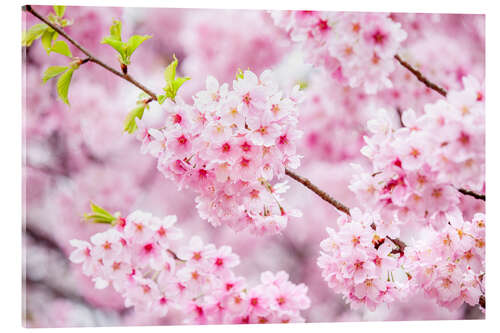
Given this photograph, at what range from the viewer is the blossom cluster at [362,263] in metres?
2.16

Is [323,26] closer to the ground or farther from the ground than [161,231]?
farther from the ground

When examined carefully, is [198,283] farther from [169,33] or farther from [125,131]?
[169,33]

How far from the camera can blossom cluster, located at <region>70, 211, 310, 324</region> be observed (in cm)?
213

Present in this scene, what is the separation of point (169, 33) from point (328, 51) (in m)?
0.56

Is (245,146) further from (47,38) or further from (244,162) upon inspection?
(47,38)

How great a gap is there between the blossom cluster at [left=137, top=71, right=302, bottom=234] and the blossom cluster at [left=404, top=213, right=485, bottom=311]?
1.87 ft

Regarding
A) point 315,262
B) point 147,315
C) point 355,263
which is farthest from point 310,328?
point 147,315

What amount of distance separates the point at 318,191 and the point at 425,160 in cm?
39

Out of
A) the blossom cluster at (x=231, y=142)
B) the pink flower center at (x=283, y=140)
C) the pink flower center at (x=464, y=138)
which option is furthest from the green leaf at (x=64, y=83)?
the pink flower center at (x=464, y=138)

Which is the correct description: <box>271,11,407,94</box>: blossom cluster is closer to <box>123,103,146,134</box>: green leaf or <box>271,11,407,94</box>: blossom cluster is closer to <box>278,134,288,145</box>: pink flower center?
<box>278,134,288,145</box>: pink flower center

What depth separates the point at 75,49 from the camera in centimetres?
229

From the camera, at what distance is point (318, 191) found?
7.00 feet

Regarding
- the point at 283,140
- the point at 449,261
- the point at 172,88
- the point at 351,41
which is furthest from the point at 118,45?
the point at 449,261

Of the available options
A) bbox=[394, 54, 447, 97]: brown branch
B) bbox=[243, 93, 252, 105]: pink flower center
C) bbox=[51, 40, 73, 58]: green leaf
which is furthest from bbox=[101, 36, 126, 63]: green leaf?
bbox=[394, 54, 447, 97]: brown branch
